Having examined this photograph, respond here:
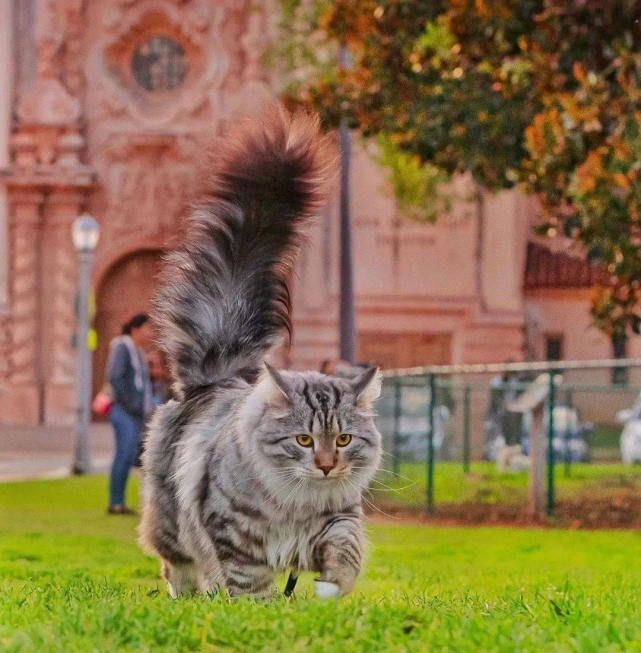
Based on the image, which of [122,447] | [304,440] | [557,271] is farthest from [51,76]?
[304,440]

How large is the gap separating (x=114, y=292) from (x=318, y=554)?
31.1 m

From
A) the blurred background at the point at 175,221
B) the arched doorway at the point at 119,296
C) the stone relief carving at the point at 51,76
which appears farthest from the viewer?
the stone relief carving at the point at 51,76

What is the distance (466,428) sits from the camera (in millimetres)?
20156

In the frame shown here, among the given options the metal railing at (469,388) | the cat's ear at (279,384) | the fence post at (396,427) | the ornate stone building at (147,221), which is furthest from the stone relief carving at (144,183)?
the cat's ear at (279,384)

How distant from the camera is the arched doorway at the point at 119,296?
119 feet

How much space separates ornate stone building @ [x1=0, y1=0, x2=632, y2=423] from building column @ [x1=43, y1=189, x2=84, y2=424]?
5 centimetres

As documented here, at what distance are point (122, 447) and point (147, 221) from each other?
21.6m

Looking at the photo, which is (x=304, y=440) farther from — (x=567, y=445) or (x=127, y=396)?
(x=567, y=445)

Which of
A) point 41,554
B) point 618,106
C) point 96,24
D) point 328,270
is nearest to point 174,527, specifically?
point 41,554

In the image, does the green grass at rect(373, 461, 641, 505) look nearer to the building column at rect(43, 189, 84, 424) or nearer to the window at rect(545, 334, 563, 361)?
the window at rect(545, 334, 563, 361)

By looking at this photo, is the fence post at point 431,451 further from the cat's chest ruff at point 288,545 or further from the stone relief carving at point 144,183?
the stone relief carving at point 144,183

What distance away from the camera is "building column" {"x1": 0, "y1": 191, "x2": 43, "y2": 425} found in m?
35.5

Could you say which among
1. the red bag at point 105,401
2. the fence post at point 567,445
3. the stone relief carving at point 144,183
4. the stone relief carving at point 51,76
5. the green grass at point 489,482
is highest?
the stone relief carving at point 51,76

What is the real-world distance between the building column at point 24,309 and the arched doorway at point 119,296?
1.61 m
